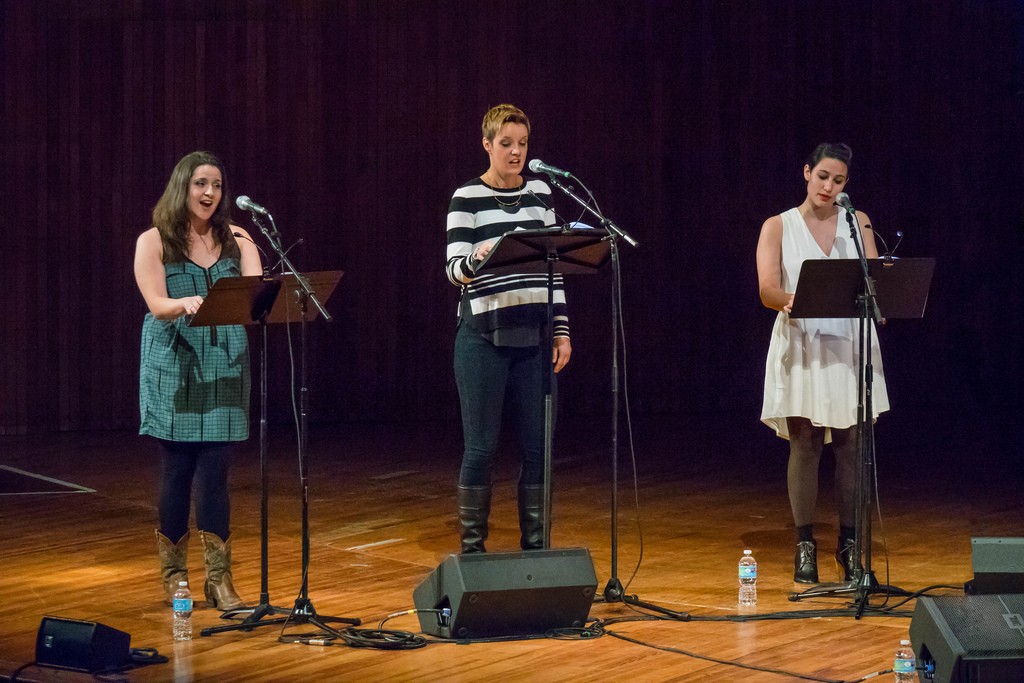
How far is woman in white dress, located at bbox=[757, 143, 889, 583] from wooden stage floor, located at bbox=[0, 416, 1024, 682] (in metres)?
0.33

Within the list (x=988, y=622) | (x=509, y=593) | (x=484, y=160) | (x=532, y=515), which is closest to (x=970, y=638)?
(x=988, y=622)

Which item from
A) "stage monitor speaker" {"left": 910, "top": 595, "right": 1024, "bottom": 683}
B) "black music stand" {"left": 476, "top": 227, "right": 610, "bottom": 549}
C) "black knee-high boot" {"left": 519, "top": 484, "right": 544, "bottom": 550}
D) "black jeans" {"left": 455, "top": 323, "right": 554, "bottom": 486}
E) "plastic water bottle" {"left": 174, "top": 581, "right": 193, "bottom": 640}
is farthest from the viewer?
"black knee-high boot" {"left": 519, "top": 484, "right": 544, "bottom": 550}

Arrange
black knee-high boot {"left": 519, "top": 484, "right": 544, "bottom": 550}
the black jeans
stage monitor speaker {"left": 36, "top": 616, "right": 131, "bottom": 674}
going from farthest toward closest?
black knee-high boot {"left": 519, "top": 484, "right": 544, "bottom": 550} < the black jeans < stage monitor speaker {"left": 36, "top": 616, "right": 131, "bottom": 674}

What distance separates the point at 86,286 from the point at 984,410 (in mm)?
6376

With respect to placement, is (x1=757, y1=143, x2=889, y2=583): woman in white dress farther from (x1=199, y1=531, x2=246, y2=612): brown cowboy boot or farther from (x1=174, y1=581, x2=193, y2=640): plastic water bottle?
(x1=174, y1=581, x2=193, y2=640): plastic water bottle

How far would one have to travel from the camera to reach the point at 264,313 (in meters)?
4.08

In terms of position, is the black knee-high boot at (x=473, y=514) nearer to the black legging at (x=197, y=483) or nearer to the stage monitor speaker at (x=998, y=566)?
the black legging at (x=197, y=483)

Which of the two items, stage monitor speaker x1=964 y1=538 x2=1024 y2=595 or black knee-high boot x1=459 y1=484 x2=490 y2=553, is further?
black knee-high boot x1=459 y1=484 x2=490 y2=553

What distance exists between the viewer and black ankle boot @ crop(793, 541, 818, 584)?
4.65 metres

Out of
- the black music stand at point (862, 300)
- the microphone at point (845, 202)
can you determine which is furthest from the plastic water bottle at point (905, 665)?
the microphone at point (845, 202)

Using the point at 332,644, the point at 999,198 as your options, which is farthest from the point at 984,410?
the point at 332,644

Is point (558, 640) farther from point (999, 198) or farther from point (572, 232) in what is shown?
point (999, 198)

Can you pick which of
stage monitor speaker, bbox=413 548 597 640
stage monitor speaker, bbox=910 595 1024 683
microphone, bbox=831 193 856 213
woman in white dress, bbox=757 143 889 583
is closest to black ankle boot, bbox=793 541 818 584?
woman in white dress, bbox=757 143 889 583

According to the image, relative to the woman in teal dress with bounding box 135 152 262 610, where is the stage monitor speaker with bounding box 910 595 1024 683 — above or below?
below
